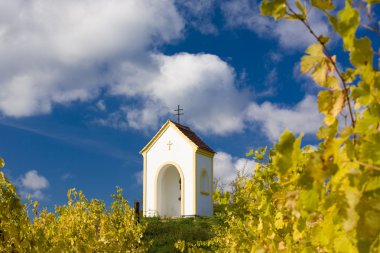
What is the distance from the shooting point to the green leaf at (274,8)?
1.32m

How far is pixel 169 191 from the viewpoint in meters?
26.0

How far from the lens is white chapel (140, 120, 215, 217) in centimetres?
2308

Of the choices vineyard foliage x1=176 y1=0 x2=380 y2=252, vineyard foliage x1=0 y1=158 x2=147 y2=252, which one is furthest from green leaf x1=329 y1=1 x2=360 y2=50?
vineyard foliage x1=0 y1=158 x2=147 y2=252

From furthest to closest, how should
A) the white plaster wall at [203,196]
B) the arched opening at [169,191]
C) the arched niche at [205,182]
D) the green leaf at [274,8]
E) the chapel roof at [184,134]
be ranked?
the arched opening at [169,191] < the chapel roof at [184,134] < the arched niche at [205,182] < the white plaster wall at [203,196] < the green leaf at [274,8]

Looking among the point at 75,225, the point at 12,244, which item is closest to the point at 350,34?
the point at 12,244

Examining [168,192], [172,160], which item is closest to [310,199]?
[172,160]

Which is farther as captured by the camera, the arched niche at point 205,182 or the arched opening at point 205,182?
the arched opening at point 205,182

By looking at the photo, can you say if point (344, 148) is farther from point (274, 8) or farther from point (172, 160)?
point (172, 160)

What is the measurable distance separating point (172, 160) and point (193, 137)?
176 centimetres

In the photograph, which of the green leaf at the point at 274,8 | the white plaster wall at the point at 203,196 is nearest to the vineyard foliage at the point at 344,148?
the green leaf at the point at 274,8

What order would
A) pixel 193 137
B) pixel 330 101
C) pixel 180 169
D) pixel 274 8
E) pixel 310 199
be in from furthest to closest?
pixel 193 137 → pixel 180 169 → pixel 330 101 → pixel 274 8 → pixel 310 199

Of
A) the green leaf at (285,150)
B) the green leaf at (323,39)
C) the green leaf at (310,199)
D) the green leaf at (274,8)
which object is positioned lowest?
the green leaf at (310,199)

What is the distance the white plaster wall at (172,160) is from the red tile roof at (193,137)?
0.38 meters

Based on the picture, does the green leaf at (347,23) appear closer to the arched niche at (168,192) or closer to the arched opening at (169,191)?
the arched niche at (168,192)
